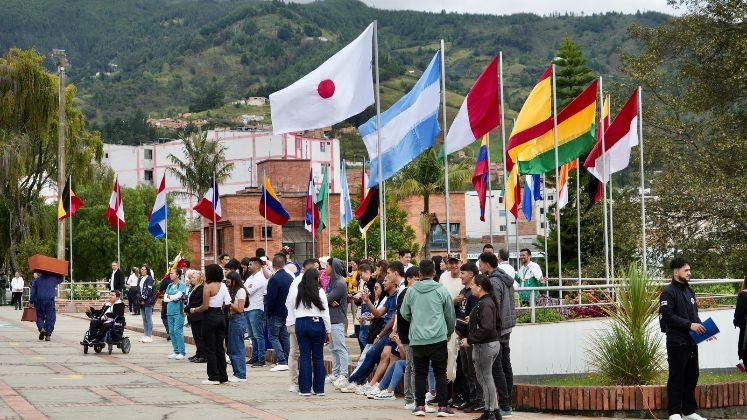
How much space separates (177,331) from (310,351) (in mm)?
6594

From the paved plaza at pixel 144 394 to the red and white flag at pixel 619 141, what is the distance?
828 cm

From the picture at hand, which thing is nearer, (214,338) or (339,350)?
(339,350)

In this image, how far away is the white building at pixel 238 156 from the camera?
11419cm

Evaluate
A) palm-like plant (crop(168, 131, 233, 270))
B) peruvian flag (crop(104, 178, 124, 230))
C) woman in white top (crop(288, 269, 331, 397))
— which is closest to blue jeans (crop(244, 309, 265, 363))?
woman in white top (crop(288, 269, 331, 397))

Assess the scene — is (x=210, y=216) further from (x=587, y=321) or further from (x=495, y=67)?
(x=587, y=321)

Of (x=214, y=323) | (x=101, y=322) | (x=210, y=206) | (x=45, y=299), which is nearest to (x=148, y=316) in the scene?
(x=45, y=299)

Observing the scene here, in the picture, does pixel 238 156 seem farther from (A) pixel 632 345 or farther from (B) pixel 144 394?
(A) pixel 632 345

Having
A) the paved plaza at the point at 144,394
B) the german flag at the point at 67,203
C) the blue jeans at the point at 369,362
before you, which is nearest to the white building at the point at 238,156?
the german flag at the point at 67,203

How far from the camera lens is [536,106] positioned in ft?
76.3

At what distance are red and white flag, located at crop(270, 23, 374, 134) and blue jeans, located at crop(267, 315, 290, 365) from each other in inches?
127

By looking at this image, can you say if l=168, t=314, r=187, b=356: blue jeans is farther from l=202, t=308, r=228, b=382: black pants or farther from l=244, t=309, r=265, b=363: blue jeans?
l=202, t=308, r=228, b=382: black pants

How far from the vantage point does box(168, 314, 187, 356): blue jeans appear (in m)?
21.8

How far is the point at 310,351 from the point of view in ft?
51.8

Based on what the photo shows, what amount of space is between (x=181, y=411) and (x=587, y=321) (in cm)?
665
